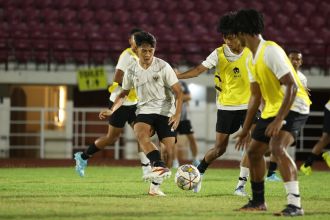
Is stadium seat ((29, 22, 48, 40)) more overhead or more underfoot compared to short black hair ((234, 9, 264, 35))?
more overhead

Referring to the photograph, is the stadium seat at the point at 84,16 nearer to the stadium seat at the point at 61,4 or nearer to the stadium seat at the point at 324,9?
the stadium seat at the point at 61,4

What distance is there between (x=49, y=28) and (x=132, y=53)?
397 inches

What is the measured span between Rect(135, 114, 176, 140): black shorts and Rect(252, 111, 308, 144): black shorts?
2.40 m

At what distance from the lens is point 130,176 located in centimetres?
1469

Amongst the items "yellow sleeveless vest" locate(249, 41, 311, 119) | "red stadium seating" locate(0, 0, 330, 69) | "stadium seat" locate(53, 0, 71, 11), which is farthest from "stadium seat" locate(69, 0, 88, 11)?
"yellow sleeveless vest" locate(249, 41, 311, 119)

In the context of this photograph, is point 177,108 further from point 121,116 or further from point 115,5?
point 115,5

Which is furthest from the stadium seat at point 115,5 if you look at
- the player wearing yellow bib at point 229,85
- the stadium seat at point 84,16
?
the player wearing yellow bib at point 229,85

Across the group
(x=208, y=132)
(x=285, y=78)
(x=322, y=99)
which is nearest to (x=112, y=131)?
(x=285, y=78)

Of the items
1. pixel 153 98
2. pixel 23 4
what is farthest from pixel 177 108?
pixel 23 4

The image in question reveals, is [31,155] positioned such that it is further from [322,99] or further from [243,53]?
[243,53]

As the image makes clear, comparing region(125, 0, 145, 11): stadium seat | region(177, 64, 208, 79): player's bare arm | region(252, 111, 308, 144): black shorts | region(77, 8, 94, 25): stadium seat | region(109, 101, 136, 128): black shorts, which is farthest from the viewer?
region(125, 0, 145, 11): stadium seat

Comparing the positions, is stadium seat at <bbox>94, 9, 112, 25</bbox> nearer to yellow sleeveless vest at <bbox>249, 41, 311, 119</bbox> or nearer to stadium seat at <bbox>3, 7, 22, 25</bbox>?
stadium seat at <bbox>3, 7, 22, 25</bbox>

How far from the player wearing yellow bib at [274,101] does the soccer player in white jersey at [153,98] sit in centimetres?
205

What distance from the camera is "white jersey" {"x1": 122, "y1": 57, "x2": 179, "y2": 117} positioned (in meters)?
10.3
